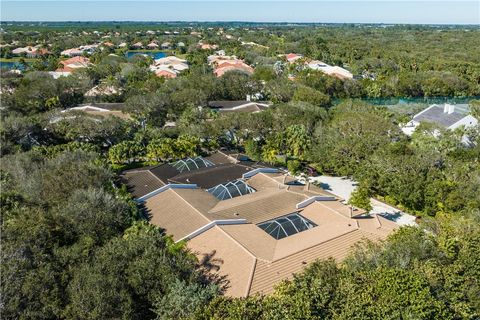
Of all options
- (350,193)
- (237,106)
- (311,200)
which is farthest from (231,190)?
(237,106)

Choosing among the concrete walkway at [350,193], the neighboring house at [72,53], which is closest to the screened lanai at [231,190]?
the concrete walkway at [350,193]

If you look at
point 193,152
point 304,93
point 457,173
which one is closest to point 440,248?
point 457,173

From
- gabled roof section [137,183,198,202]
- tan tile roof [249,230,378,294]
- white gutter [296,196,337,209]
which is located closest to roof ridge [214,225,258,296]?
tan tile roof [249,230,378,294]

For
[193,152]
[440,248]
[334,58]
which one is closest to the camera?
[440,248]

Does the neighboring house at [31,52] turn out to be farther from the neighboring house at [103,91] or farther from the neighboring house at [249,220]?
the neighboring house at [249,220]

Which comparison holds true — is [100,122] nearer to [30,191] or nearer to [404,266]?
[30,191]

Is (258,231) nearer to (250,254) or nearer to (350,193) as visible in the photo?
(250,254)
